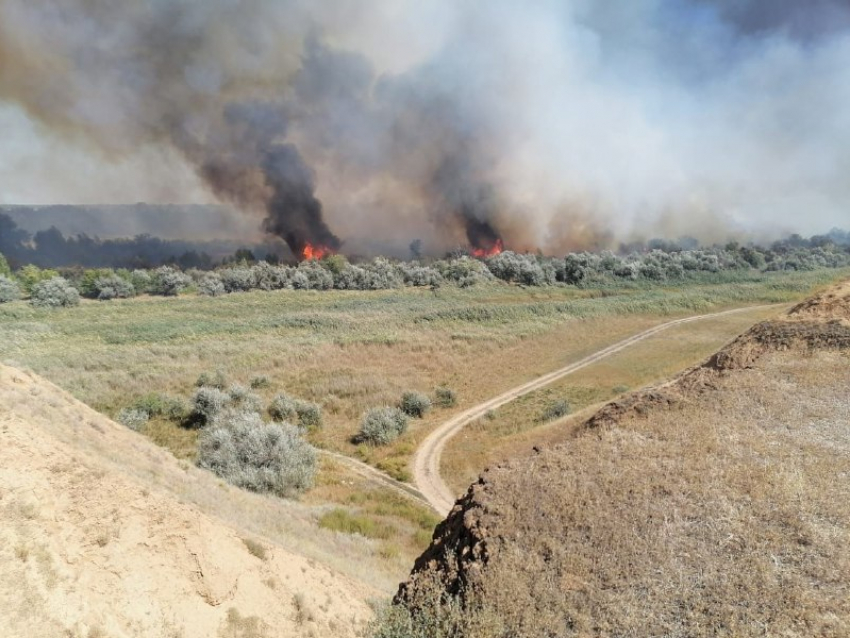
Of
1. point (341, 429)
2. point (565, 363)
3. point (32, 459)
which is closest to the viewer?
point (32, 459)

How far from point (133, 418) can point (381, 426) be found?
11590 mm

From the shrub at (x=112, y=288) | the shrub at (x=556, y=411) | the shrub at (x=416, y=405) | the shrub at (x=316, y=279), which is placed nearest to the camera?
the shrub at (x=556, y=411)

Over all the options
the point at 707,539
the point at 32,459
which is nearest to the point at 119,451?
the point at 32,459

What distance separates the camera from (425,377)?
34.3 metres

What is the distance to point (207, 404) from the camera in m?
25.4

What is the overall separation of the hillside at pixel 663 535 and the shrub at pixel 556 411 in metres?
12.8

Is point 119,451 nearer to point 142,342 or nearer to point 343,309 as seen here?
point 142,342

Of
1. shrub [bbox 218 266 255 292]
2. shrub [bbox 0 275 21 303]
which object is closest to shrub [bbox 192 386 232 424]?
shrub [bbox 218 266 255 292]

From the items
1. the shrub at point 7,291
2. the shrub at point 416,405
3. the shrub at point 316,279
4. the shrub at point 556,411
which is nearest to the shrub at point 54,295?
the shrub at point 7,291

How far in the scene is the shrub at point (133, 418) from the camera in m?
23.3

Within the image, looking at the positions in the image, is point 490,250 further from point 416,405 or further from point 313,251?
point 416,405

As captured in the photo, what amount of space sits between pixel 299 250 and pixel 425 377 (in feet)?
230

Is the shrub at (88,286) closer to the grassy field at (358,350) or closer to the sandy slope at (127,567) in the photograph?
the grassy field at (358,350)

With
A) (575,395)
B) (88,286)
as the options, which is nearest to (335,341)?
(575,395)
